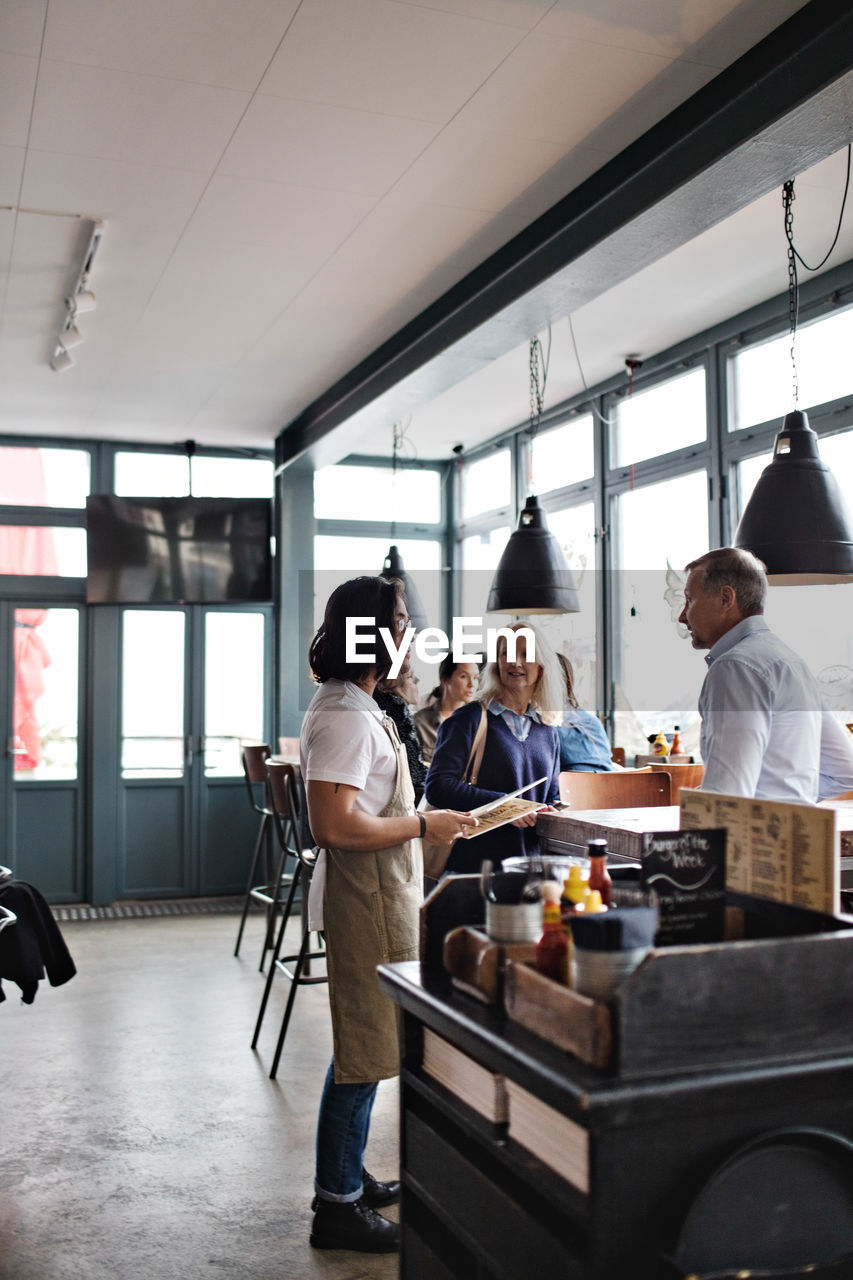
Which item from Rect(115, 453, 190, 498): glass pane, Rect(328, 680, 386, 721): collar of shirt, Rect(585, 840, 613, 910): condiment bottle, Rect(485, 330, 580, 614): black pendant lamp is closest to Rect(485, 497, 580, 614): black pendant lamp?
Rect(485, 330, 580, 614): black pendant lamp

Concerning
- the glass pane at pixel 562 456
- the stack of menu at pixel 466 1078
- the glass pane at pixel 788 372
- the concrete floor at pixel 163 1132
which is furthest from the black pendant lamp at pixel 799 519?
the glass pane at pixel 562 456

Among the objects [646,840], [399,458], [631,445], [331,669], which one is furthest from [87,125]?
[399,458]

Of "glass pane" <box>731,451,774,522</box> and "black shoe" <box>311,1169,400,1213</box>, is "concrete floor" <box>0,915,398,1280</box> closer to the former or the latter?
"black shoe" <box>311,1169,400,1213</box>

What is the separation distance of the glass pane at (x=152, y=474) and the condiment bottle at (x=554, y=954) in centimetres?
704

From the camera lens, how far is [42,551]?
798 centimetres

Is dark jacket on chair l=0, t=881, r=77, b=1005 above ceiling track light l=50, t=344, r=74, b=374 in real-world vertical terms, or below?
below

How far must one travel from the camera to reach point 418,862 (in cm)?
274

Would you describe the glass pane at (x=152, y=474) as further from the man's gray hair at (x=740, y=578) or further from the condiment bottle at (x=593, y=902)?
the condiment bottle at (x=593, y=902)

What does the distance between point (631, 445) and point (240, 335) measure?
2.36 meters

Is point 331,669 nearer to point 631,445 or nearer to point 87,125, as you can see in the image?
point 87,125

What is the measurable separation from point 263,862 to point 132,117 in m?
5.61

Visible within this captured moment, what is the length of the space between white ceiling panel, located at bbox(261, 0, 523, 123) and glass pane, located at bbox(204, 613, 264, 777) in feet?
17.1

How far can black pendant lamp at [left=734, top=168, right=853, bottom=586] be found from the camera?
3570mm

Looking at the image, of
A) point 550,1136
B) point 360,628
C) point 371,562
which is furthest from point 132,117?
point 371,562
